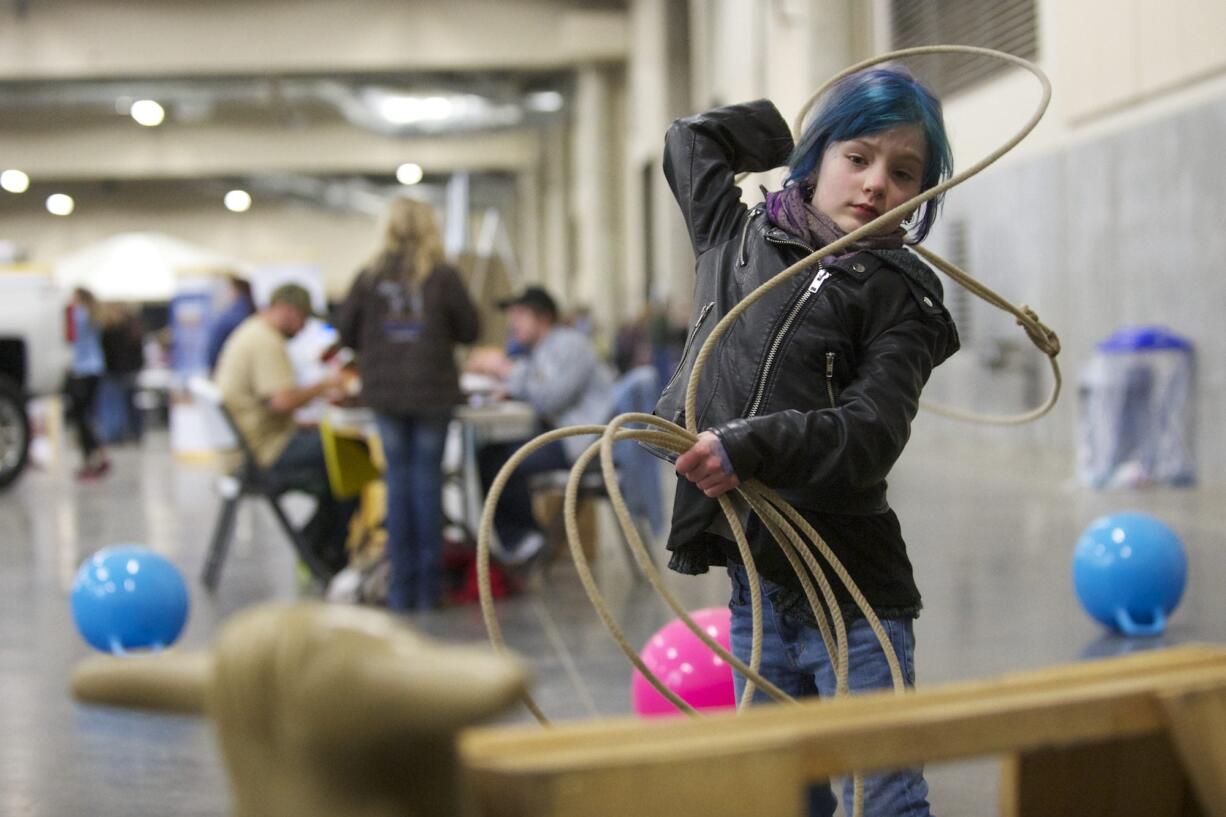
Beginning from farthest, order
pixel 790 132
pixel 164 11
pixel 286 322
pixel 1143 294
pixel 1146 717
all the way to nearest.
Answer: pixel 164 11
pixel 1143 294
pixel 286 322
pixel 790 132
pixel 1146 717

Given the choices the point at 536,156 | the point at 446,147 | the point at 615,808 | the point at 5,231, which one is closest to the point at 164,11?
the point at 446,147

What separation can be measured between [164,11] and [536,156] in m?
12.7

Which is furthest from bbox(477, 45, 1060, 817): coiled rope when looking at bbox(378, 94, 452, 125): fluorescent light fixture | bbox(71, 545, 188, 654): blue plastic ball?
A: bbox(378, 94, 452, 125): fluorescent light fixture

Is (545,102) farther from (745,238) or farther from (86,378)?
(745,238)

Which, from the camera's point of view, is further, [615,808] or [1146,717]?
[1146,717]

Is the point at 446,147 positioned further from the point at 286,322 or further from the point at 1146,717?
the point at 1146,717

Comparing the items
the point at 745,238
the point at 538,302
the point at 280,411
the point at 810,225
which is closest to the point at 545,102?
the point at 538,302

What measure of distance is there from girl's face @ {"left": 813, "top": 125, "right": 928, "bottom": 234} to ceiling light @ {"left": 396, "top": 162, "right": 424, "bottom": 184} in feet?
97.1

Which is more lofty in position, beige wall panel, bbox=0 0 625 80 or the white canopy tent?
beige wall panel, bbox=0 0 625 80

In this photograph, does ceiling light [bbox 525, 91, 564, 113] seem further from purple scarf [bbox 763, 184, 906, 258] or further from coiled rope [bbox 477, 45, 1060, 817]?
coiled rope [bbox 477, 45, 1060, 817]

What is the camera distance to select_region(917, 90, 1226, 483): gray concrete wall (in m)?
9.90

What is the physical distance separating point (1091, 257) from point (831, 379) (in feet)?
33.2

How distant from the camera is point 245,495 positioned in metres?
7.51

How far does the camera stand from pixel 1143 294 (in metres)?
10.9
